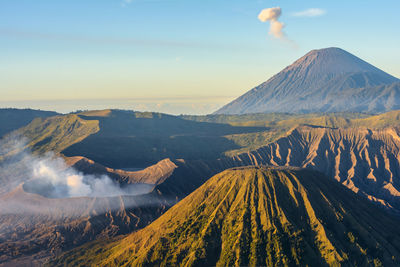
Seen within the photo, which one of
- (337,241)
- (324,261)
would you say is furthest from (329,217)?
(324,261)

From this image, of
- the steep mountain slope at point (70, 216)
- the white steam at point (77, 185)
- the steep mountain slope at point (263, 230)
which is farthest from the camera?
the white steam at point (77, 185)

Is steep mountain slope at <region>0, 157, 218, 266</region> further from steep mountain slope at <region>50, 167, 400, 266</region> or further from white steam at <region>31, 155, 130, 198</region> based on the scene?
steep mountain slope at <region>50, 167, 400, 266</region>

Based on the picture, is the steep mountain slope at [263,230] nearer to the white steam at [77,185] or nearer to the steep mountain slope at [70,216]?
the steep mountain slope at [70,216]

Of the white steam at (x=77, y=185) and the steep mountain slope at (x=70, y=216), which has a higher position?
the white steam at (x=77, y=185)

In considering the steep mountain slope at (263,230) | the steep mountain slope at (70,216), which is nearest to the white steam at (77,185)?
the steep mountain slope at (70,216)

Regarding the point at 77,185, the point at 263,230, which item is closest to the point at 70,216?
the point at 77,185

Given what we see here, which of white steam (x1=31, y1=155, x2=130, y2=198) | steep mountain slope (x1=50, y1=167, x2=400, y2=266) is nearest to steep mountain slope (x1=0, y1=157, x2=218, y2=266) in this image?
white steam (x1=31, y1=155, x2=130, y2=198)

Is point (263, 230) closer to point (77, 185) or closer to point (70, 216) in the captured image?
point (70, 216)

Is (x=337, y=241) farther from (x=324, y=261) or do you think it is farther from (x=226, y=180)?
(x=226, y=180)
